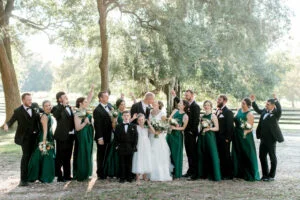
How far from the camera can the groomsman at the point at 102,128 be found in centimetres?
909

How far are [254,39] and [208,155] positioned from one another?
11.2 m

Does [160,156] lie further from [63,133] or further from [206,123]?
[63,133]

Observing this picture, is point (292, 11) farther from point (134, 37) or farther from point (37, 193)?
point (37, 193)

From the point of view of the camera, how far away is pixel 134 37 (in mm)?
20438

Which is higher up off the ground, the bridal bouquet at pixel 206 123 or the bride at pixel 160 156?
the bridal bouquet at pixel 206 123

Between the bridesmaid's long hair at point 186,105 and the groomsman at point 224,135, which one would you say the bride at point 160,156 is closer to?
the bridesmaid's long hair at point 186,105

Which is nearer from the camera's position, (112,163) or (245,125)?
(245,125)

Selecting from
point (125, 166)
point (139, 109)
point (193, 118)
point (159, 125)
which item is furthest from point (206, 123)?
point (125, 166)

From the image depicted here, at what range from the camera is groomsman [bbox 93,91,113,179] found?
358 inches

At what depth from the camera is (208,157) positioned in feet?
30.0

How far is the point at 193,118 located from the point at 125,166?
6.38 feet

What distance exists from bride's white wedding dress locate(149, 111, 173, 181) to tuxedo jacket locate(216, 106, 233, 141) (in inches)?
50.6

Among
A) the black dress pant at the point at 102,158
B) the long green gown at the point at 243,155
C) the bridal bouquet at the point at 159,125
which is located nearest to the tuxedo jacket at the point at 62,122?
the black dress pant at the point at 102,158

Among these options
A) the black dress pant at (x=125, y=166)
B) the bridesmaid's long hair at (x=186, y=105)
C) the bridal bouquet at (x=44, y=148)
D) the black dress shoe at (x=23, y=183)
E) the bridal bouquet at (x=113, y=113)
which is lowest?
the black dress shoe at (x=23, y=183)
